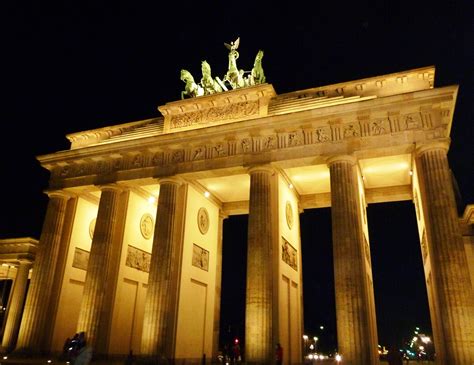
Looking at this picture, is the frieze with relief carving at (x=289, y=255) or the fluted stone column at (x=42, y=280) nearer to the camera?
the frieze with relief carving at (x=289, y=255)

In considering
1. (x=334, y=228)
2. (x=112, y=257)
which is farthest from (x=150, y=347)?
(x=334, y=228)

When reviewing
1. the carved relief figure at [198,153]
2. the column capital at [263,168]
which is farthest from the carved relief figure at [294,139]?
the carved relief figure at [198,153]

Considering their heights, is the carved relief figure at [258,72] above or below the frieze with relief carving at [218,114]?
above

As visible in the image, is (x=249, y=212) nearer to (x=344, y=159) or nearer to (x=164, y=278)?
(x=344, y=159)

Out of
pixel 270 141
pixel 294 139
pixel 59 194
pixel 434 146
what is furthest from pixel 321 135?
pixel 59 194

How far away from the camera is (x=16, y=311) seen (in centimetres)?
2769

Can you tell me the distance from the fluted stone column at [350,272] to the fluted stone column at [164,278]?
8161 mm

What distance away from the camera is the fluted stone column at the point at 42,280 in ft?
74.6

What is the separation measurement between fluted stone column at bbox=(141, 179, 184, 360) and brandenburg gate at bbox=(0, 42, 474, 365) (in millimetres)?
65

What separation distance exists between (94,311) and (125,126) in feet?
37.3

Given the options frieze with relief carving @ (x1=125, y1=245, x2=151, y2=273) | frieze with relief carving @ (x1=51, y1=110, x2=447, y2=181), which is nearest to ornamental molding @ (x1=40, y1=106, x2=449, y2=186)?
frieze with relief carving @ (x1=51, y1=110, x2=447, y2=181)

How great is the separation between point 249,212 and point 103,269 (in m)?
8.66

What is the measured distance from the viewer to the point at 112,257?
23.8 metres

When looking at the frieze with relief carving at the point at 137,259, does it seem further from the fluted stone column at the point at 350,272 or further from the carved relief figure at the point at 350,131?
the carved relief figure at the point at 350,131
